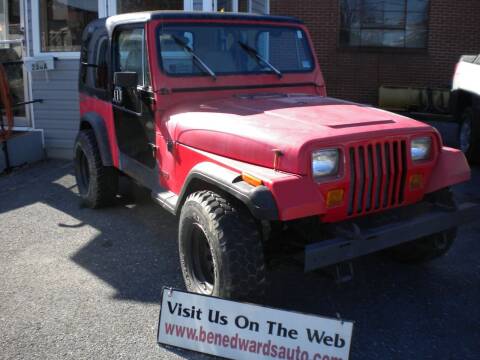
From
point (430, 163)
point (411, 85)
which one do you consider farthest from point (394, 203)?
point (411, 85)

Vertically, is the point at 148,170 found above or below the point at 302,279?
above

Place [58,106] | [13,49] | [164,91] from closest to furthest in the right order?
[164,91] < [58,106] < [13,49]

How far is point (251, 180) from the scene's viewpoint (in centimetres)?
323

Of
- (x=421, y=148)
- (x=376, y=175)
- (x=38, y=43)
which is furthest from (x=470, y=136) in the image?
(x=38, y=43)

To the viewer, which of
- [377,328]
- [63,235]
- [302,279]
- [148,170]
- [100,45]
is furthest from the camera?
[100,45]

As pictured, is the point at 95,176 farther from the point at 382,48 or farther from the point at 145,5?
the point at 382,48

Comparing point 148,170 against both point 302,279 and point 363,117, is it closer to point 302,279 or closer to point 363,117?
point 302,279

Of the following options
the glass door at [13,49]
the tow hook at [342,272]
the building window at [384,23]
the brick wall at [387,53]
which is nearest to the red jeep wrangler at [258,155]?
the tow hook at [342,272]

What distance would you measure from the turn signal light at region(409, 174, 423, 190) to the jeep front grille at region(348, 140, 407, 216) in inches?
3.1

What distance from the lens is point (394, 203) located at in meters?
3.58

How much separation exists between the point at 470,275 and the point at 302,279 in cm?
125

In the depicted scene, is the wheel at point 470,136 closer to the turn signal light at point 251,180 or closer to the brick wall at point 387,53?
the brick wall at point 387,53

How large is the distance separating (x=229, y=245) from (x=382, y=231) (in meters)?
0.90

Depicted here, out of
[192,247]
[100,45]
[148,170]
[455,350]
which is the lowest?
[455,350]
